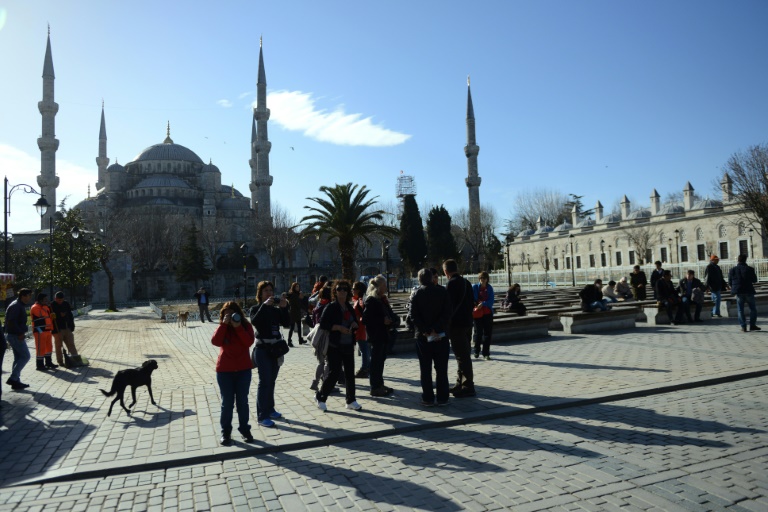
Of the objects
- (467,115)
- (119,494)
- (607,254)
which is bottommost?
(119,494)

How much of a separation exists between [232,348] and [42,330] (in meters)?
6.69

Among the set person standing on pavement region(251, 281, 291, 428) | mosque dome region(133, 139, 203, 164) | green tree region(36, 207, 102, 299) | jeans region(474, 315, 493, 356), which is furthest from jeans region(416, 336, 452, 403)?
mosque dome region(133, 139, 203, 164)

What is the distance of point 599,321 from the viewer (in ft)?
44.8

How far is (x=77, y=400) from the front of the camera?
7.62 m

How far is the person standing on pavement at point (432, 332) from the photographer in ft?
21.1

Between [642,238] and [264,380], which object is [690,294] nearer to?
[264,380]

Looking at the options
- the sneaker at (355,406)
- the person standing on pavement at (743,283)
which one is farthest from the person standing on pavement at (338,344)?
the person standing on pavement at (743,283)

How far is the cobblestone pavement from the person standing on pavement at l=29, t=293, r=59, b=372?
1.71 meters

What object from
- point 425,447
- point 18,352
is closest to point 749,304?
point 425,447

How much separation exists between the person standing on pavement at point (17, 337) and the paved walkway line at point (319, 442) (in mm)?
4741

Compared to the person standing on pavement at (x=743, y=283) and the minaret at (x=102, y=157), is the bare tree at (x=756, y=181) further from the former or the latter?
the minaret at (x=102, y=157)

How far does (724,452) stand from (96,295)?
43776mm

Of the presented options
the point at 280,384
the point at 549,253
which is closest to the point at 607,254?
the point at 549,253

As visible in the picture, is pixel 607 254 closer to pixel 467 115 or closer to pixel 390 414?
pixel 467 115
